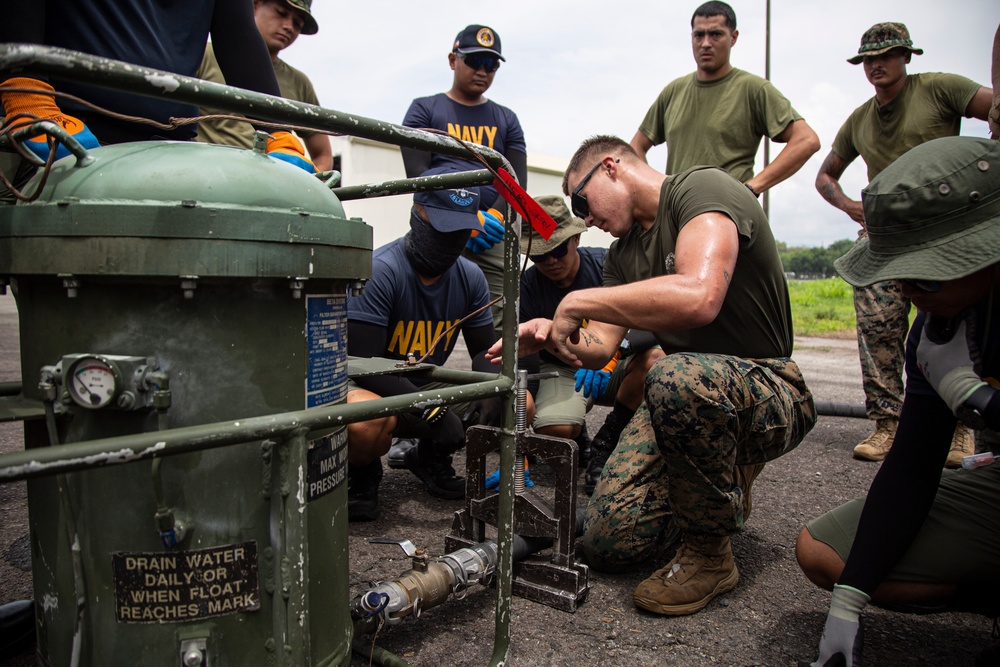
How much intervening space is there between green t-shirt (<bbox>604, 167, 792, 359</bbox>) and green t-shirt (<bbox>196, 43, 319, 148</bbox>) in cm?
158

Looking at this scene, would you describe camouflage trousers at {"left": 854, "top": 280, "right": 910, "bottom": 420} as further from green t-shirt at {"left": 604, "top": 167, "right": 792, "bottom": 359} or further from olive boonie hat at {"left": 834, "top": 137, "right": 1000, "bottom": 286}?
olive boonie hat at {"left": 834, "top": 137, "right": 1000, "bottom": 286}

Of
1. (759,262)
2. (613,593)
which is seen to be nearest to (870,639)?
(613,593)

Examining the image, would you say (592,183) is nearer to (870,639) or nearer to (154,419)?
(870,639)

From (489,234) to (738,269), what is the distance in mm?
1835

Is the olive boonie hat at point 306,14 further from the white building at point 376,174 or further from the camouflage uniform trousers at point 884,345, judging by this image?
the white building at point 376,174

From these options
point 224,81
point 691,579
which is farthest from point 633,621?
point 224,81

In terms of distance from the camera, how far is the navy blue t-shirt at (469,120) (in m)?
4.08

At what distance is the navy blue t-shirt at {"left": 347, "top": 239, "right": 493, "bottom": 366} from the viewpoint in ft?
10.0

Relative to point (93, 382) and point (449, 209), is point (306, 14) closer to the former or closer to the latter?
point (449, 209)

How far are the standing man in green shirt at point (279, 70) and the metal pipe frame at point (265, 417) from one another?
1714 millimetres

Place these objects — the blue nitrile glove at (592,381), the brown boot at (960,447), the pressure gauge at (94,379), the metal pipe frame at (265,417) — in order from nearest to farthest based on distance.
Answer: the metal pipe frame at (265,417) < the pressure gauge at (94,379) < the blue nitrile glove at (592,381) < the brown boot at (960,447)

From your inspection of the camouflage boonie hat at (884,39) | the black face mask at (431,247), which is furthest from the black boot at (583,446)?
the camouflage boonie hat at (884,39)

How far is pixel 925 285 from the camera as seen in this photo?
5.57ft

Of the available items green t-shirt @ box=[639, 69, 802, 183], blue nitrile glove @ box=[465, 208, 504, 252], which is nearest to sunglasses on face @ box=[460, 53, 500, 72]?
blue nitrile glove @ box=[465, 208, 504, 252]
